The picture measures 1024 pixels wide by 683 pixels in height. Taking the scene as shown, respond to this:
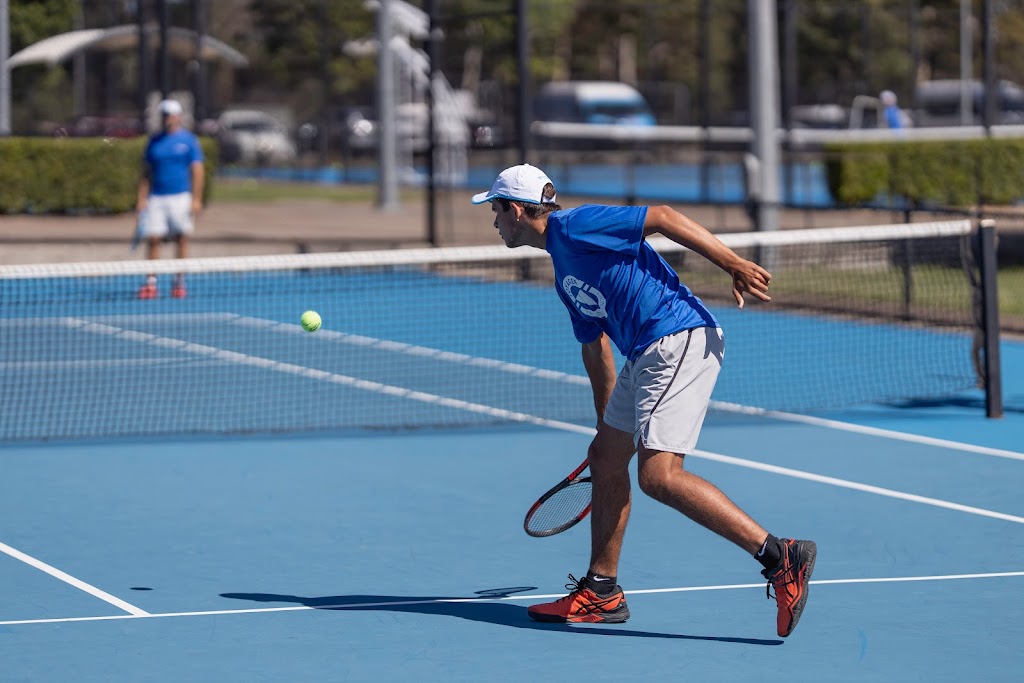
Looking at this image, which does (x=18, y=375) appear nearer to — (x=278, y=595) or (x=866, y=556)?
(x=278, y=595)

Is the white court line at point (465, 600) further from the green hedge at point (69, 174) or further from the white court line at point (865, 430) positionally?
the green hedge at point (69, 174)

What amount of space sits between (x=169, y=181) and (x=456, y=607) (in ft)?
36.7

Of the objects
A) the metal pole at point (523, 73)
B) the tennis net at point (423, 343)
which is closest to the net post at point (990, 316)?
the tennis net at point (423, 343)

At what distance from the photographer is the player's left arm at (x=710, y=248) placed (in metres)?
5.98

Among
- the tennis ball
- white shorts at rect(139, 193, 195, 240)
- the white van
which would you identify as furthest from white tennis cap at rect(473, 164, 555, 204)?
the white van

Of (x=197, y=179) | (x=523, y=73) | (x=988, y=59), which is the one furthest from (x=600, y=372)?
(x=988, y=59)

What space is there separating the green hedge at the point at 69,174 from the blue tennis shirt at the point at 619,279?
19.5 meters

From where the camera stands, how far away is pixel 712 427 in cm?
1121

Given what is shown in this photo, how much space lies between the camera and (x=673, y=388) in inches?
245

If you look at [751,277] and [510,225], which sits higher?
[510,225]

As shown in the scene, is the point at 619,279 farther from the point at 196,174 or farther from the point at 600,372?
the point at 196,174

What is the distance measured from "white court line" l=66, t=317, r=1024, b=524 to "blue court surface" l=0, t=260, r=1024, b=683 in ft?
0.13

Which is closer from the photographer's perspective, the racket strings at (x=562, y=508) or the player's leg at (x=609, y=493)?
the player's leg at (x=609, y=493)

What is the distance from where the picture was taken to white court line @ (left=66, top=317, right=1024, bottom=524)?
29.5ft
